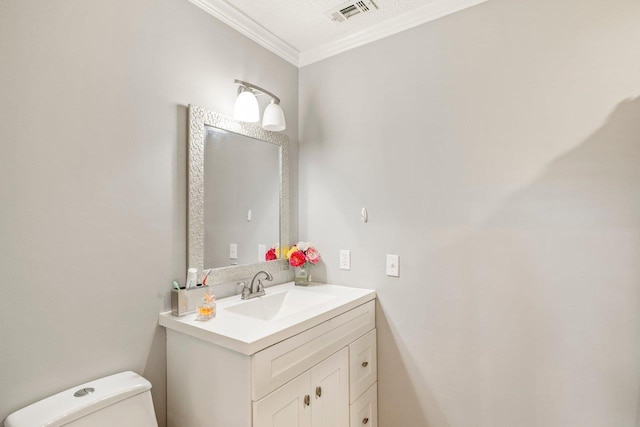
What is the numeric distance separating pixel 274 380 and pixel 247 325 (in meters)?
0.23

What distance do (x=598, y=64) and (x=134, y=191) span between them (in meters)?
2.02

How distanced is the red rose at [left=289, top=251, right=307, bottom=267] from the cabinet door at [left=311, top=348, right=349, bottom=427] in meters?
0.61

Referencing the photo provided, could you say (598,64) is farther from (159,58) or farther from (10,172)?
(10,172)

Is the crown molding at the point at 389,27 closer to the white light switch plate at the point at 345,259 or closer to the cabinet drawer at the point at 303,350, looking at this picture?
the white light switch plate at the point at 345,259

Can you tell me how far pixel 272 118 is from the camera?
1826 mm

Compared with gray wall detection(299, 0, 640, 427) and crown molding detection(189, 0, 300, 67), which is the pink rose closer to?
gray wall detection(299, 0, 640, 427)

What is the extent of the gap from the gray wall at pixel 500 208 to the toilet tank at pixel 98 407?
122cm

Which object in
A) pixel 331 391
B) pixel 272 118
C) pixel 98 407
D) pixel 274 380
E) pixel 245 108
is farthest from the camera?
pixel 272 118

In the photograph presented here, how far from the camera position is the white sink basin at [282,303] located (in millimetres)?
1703

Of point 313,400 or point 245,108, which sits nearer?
point 313,400

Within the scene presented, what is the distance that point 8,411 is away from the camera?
1027 mm

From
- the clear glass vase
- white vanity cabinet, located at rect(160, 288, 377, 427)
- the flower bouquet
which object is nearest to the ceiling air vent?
the flower bouquet

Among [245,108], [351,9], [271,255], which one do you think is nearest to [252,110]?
[245,108]

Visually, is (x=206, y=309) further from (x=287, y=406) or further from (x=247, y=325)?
(x=287, y=406)
